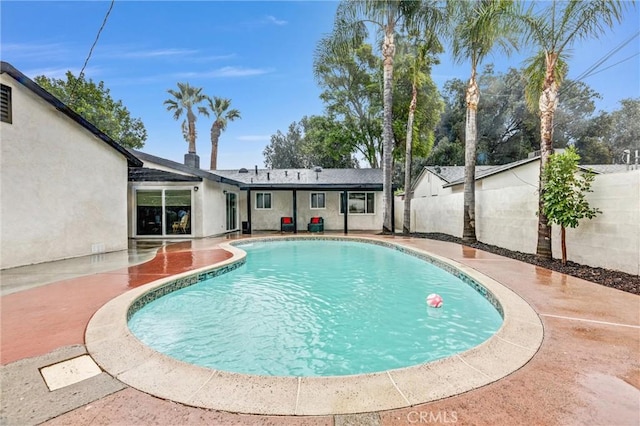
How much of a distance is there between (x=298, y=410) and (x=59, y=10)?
12.5 m

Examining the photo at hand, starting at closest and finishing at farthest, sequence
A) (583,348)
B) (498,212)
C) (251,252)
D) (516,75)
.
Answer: (583,348) < (498,212) < (251,252) < (516,75)

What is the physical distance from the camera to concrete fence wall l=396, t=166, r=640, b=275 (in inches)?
211

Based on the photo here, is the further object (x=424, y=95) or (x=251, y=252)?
(x=424, y=95)

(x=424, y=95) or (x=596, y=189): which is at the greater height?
(x=424, y=95)

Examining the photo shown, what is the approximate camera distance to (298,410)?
2.06 meters

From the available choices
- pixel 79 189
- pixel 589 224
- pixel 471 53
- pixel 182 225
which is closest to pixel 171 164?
pixel 182 225

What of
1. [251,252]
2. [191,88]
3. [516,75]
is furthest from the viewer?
[516,75]

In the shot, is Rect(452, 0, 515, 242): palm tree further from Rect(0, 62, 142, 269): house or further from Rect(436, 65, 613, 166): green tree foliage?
Rect(436, 65, 613, 166): green tree foliage

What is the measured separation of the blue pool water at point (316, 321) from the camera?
3428 millimetres

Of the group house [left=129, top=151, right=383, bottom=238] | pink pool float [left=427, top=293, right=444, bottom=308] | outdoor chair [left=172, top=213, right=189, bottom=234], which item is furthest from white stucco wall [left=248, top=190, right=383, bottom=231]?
pink pool float [left=427, top=293, right=444, bottom=308]

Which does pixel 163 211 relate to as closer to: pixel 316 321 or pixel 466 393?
pixel 316 321

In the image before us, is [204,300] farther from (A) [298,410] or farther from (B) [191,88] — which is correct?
(B) [191,88]

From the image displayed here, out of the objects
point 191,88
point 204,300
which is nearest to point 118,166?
point 204,300

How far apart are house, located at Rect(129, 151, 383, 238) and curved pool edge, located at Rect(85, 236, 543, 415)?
389 inches
